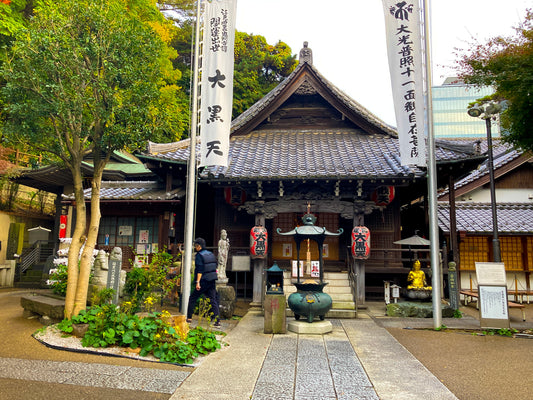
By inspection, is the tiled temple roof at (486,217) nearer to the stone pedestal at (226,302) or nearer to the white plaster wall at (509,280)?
the white plaster wall at (509,280)

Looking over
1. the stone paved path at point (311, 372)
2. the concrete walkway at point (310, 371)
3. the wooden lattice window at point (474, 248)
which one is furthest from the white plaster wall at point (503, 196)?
the stone paved path at point (311, 372)

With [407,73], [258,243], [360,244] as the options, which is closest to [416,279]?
[360,244]

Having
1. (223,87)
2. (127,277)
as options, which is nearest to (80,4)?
(223,87)

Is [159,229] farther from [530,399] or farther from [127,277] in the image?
[530,399]

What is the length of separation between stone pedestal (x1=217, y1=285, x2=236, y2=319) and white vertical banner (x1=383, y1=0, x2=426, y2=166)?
20.5 ft

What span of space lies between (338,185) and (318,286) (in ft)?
17.0

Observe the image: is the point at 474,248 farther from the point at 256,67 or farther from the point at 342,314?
the point at 256,67

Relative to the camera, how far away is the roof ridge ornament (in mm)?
16609

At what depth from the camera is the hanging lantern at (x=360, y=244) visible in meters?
13.2

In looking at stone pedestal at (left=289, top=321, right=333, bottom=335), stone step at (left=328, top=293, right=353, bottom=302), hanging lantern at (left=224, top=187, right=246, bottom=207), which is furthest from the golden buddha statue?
hanging lantern at (left=224, top=187, right=246, bottom=207)

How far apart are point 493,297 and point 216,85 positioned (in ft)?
28.8

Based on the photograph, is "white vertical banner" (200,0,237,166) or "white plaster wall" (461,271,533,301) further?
"white plaster wall" (461,271,533,301)

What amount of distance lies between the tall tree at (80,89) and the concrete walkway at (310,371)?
3710mm

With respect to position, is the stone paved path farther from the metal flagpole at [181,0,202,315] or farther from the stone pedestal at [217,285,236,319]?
the stone pedestal at [217,285,236,319]
